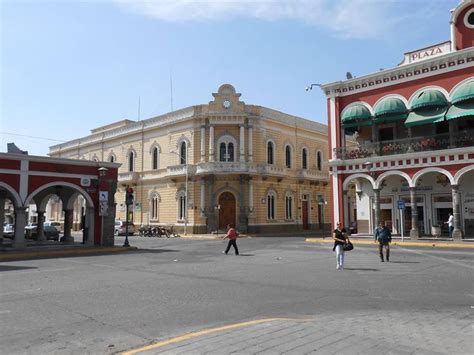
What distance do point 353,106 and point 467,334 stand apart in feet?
80.9

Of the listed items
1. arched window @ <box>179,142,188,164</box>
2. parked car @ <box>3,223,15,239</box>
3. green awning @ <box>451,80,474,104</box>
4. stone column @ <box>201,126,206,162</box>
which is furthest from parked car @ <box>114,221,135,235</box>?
green awning @ <box>451,80,474,104</box>

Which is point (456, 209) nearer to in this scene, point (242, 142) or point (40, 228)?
point (242, 142)

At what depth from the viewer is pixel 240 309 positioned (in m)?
8.44

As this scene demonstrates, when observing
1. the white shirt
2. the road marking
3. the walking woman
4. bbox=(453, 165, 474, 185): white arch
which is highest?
bbox=(453, 165, 474, 185): white arch

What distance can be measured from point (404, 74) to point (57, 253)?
23.2 meters

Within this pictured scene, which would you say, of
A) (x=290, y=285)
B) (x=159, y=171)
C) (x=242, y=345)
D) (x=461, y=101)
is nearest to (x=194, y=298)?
(x=290, y=285)

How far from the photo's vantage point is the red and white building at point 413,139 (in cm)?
2525

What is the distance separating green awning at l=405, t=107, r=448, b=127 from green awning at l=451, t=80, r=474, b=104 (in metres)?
0.99

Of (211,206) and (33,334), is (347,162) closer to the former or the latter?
(211,206)

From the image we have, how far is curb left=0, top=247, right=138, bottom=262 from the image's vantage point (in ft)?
66.0

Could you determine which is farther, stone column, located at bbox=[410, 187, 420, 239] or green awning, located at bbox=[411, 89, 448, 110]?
stone column, located at bbox=[410, 187, 420, 239]

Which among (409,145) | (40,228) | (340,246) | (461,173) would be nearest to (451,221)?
(461,173)

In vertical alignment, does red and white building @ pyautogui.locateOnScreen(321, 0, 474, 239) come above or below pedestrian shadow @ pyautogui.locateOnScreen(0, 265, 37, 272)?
above

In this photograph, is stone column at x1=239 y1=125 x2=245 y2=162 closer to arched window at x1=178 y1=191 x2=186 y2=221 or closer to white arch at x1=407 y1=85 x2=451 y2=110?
arched window at x1=178 y1=191 x2=186 y2=221
